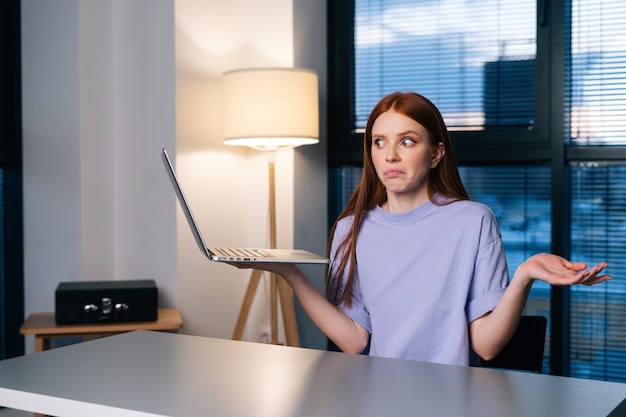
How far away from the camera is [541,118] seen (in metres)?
3.37

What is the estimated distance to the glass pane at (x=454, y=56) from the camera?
11.2 feet

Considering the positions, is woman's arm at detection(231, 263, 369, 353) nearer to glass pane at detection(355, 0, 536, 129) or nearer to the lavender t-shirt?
the lavender t-shirt

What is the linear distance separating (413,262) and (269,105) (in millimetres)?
1398

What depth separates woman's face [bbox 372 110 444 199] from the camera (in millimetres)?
1895

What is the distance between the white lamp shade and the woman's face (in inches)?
48.2

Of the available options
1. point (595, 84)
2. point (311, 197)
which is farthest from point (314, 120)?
point (595, 84)

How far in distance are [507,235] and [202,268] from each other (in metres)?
1.31

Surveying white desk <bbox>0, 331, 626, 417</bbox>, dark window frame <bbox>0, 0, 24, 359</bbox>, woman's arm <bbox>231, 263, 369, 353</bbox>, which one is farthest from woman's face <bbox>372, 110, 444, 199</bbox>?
dark window frame <bbox>0, 0, 24, 359</bbox>

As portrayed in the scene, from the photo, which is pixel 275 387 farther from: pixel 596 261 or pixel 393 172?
pixel 596 261

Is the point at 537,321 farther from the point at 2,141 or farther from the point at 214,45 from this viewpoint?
the point at 2,141

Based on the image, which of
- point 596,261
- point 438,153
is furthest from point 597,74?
point 438,153

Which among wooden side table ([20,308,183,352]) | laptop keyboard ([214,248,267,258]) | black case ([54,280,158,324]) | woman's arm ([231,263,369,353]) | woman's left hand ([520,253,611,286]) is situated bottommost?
wooden side table ([20,308,183,352])

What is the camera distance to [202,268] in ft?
11.3

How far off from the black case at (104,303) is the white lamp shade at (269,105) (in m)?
0.71
